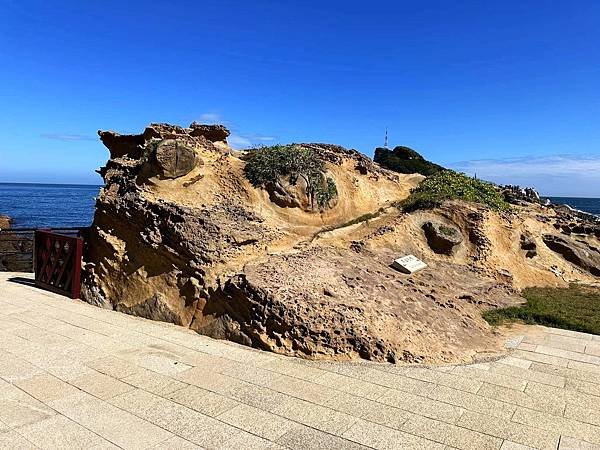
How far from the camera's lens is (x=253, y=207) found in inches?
412

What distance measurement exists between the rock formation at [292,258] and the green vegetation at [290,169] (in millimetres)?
107

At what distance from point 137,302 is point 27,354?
254 centimetres

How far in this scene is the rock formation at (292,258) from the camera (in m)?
7.26

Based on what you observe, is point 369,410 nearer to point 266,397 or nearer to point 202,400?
point 266,397

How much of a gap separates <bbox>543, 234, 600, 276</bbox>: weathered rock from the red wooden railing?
13.1 metres

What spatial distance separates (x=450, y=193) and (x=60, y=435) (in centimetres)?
1186

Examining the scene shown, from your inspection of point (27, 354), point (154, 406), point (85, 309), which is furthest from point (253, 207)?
point (154, 406)

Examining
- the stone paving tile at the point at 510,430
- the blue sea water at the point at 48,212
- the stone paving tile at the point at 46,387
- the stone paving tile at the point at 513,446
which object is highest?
the stone paving tile at the point at 510,430

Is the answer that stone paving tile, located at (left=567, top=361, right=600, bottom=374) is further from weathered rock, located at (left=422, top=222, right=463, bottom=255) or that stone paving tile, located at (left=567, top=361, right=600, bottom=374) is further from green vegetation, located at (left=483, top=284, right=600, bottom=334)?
weathered rock, located at (left=422, top=222, right=463, bottom=255)

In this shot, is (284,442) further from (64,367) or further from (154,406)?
(64,367)

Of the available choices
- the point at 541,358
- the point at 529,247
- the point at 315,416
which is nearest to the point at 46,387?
the point at 315,416

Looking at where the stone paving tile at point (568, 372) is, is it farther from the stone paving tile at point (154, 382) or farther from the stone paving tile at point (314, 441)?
the stone paving tile at point (154, 382)

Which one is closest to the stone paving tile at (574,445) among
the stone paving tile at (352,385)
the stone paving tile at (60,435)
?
the stone paving tile at (352,385)

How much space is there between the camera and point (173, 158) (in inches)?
398
